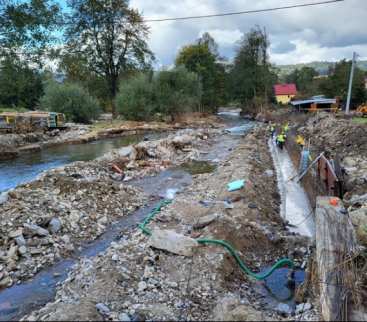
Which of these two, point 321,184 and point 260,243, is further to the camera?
point 321,184

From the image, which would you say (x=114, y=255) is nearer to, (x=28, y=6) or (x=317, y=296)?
(x=317, y=296)

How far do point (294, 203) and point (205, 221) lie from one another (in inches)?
168

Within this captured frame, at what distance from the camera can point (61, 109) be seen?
29203 millimetres

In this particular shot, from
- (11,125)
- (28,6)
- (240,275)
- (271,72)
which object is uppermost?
(271,72)

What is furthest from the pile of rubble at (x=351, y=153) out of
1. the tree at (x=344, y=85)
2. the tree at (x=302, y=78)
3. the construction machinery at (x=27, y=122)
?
the tree at (x=302, y=78)

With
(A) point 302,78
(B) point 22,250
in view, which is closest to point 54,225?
(B) point 22,250

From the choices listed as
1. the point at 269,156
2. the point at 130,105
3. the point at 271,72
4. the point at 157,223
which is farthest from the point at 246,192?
the point at 271,72

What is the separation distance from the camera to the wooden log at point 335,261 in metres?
3.78

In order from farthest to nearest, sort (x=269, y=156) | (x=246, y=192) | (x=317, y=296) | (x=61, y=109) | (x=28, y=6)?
(x=61, y=109) → (x=269, y=156) → (x=246, y=192) → (x=28, y=6) → (x=317, y=296)

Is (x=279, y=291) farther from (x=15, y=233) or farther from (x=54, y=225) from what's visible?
(x=15, y=233)

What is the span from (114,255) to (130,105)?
1075 inches

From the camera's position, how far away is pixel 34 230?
645cm

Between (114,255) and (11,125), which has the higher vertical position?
(11,125)

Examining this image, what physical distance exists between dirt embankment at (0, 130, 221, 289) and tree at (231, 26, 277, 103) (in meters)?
42.4
